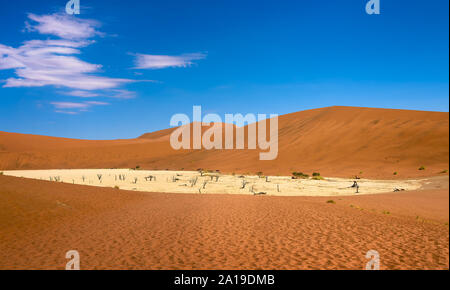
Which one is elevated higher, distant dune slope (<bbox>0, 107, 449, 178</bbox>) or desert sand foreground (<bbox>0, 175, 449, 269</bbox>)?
distant dune slope (<bbox>0, 107, 449, 178</bbox>)

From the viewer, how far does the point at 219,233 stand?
33.7 feet

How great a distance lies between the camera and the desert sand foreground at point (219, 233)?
7277mm

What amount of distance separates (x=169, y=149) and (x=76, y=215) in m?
67.3

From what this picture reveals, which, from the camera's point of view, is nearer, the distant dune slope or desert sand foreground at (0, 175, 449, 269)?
desert sand foreground at (0, 175, 449, 269)

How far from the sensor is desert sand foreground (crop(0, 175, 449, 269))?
23.9ft

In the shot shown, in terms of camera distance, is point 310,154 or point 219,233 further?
point 310,154

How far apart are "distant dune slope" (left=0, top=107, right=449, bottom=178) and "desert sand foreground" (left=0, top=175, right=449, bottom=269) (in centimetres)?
318

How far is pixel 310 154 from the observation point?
44.5 meters

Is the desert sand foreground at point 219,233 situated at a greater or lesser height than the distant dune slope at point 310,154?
lesser

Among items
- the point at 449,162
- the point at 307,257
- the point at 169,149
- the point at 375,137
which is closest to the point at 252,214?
the point at 307,257

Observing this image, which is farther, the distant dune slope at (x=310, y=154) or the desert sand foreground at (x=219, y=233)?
the distant dune slope at (x=310, y=154)

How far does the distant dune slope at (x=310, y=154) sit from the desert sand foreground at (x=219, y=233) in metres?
3.18

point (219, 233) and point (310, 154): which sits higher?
point (310, 154)

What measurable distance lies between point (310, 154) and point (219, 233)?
36.6 meters
